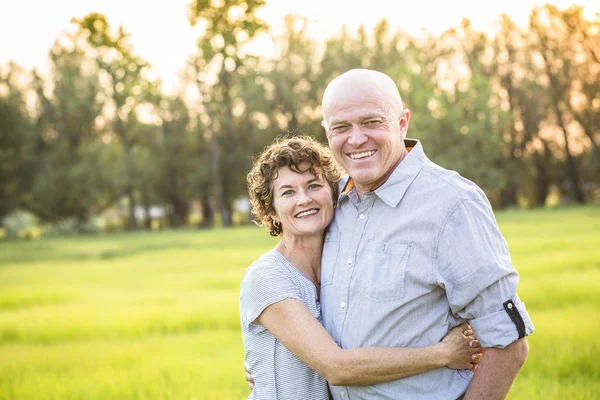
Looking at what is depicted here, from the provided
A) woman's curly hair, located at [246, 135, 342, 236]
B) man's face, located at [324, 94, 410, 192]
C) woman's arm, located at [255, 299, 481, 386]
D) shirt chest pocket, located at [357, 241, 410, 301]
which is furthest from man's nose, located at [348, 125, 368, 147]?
woman's arm, located at [255, 299, 481, 386]

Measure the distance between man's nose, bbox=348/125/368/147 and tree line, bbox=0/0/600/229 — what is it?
41.7 m

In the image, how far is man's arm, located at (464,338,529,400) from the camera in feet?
9.09

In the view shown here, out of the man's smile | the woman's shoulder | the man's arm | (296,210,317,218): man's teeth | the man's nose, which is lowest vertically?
the man's arm

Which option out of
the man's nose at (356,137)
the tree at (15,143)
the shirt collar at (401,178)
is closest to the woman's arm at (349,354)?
the shirt collar at (401,178)

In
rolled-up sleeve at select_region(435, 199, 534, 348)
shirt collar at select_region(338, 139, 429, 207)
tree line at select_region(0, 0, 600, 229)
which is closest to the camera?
rolled-up sleeve at select_region(435, 199, 534, 348)

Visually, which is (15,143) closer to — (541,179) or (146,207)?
(146,207)

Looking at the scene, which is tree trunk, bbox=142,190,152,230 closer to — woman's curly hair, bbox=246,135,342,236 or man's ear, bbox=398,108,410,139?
woman's curly hair, bbox=246,135,342,236

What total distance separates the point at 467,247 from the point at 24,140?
51376mm

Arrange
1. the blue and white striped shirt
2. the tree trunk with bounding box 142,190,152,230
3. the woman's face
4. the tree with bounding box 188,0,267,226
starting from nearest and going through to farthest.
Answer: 1. the blue and white striped shirt
2. the woman's face
3. the tree with bounding box 188,0,267,226
4. the tree trunk with bounding box 142,190,152,230

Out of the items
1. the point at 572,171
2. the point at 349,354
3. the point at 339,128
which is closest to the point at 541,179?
the point at 572,171

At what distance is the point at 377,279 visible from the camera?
2.98m

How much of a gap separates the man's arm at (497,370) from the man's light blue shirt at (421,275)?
66mm

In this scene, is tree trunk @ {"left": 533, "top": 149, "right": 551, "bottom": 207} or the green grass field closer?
the green grass field

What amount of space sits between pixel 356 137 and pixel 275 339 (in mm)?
1128
